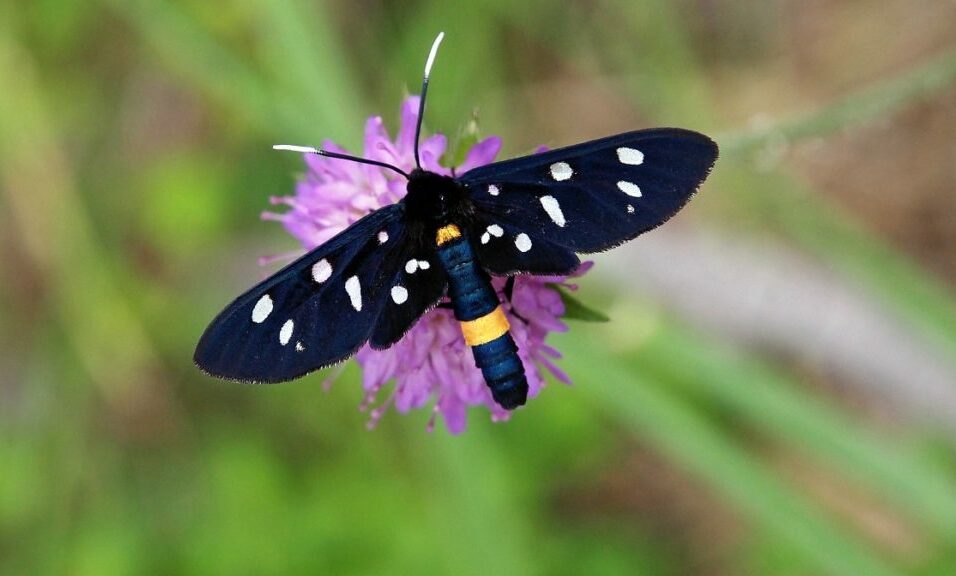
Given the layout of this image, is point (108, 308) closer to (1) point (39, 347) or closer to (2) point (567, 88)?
(1) point (39, 347)

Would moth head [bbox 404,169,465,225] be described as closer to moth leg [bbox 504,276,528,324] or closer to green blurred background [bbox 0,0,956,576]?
moth leg [bbox 504,276,528,324]

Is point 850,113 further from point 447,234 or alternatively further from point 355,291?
point 355,291

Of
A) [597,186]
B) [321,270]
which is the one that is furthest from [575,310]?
[321,270]

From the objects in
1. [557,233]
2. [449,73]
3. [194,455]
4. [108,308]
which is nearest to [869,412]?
[449,73]

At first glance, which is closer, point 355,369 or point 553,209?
point 553,209

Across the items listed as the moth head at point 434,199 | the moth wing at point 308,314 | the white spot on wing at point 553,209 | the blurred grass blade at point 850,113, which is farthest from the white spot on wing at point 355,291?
the blurred grass blade at point 850,113

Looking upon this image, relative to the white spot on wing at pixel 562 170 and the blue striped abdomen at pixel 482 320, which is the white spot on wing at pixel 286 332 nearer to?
the blue striped abdomen at pixel 482 320
